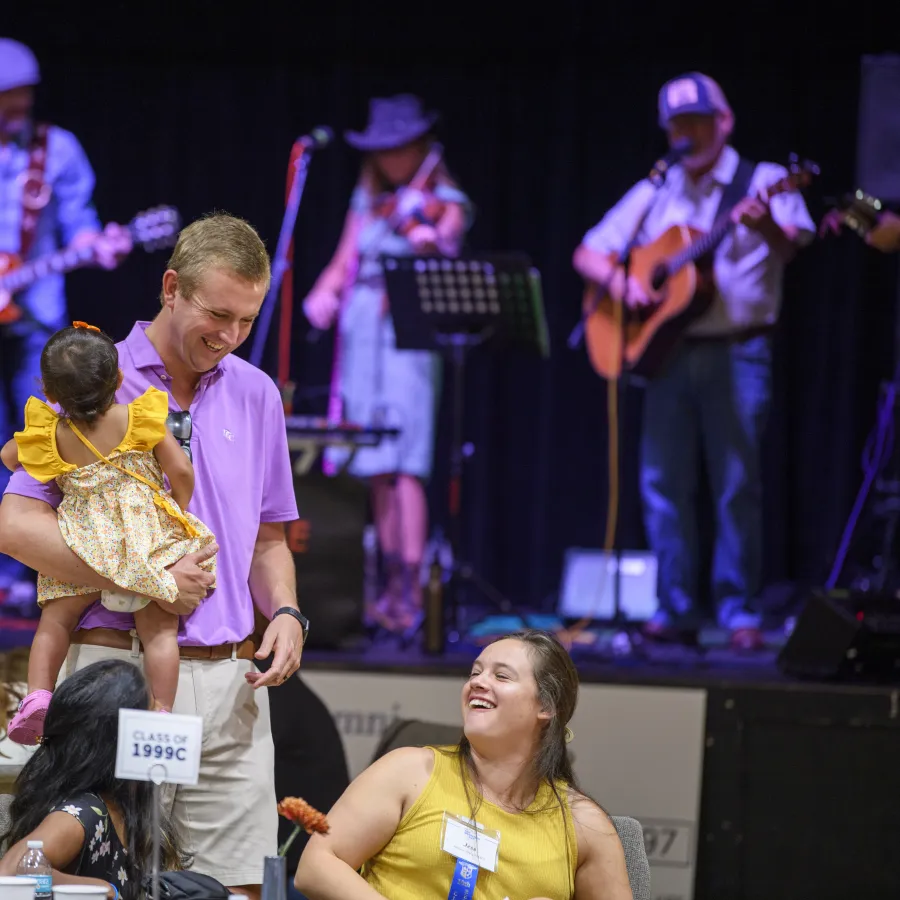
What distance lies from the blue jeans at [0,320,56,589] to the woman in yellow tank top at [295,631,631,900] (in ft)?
16.3

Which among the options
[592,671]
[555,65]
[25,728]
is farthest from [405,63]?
[25,728]

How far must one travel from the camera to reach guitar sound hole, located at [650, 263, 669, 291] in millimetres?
6230

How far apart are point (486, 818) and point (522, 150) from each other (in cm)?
510

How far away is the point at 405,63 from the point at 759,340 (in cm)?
237

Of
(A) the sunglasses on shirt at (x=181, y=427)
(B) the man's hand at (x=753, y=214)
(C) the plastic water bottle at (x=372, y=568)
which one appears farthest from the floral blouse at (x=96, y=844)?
(C) the plastic water bottle at (x=372, y=568)

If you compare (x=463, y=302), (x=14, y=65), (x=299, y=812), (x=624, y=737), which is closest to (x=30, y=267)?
(x=14, y=65)

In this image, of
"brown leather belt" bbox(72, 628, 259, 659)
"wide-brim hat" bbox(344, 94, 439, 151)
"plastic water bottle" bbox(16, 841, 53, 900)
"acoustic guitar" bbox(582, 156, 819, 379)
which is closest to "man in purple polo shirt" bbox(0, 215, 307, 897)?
"brown leather belt" bbox(72, 628, 259, 659)

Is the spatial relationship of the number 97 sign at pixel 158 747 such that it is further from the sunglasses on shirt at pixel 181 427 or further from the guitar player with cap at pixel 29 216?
the guitar player with cap at pixel 29 216

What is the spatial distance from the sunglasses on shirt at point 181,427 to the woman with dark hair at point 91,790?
473 millimetres

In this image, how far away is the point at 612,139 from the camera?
6.95 meters

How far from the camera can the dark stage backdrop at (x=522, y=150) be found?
6.79 metres

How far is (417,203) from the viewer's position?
6914 mm

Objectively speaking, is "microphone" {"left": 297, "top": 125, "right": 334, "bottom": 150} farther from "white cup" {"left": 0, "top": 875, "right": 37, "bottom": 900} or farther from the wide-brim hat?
"white cup" {"left": 0, "top": 875, "right": 37, "bottom": 900}

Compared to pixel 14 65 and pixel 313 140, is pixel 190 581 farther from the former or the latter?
pixel 14 65
